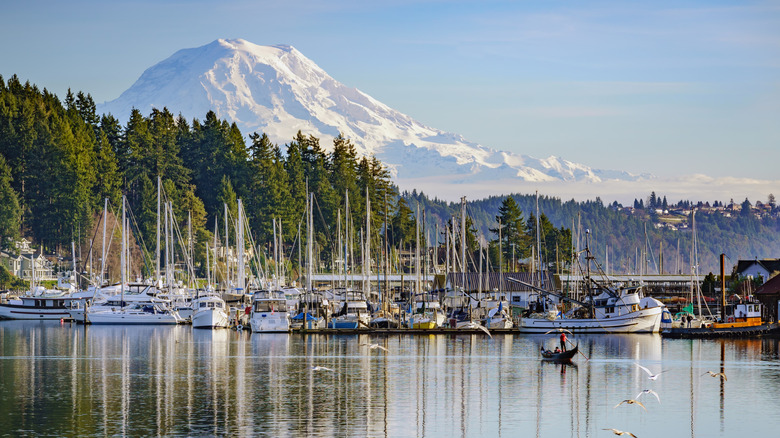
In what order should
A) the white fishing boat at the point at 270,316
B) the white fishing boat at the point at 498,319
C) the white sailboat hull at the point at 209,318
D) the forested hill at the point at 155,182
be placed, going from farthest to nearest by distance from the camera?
the forested hill at the point at 155,182, the white sailboat hull at the point at 209,318, the white fishing boat at the point at 498,319, the white fishing boat at the point at 270,316

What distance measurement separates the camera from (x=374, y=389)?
182ft

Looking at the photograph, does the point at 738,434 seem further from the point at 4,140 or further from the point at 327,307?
the point at 4,140

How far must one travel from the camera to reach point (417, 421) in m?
45.1

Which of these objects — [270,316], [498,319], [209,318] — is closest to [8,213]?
[209,318]

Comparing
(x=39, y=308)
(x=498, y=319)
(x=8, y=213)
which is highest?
(x=8, y=213)

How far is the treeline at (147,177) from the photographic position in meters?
155

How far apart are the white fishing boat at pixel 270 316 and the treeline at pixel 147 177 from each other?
45902 mm

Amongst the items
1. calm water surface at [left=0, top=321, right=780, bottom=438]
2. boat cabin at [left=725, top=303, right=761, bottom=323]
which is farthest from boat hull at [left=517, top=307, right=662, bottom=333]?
calm water surface at [left=0, top=321, right=780, bottom=438]

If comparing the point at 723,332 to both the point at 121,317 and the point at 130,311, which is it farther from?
the point at 121,317

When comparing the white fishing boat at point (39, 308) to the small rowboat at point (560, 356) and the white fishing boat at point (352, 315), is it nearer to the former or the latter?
the white fishing boat at point (352, 315)

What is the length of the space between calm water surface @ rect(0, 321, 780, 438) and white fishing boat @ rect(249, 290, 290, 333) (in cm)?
901

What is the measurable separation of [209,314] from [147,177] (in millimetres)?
71497

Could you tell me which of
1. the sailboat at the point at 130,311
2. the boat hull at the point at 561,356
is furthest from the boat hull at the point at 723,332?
the sailboat at the point at 130,311

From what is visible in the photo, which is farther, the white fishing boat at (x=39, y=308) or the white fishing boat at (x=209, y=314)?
the white fishing boat at (x=39, y=308)
